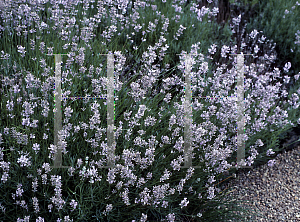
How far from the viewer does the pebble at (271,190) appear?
2.93m

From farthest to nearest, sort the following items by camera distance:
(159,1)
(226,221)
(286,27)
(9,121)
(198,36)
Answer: (286,27) → (159,1) → (198,36) → (226,221) → (9,121)

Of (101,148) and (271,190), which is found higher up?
(101,148)

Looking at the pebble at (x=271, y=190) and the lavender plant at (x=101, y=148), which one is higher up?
the lavender plant at (x=101, y=148)

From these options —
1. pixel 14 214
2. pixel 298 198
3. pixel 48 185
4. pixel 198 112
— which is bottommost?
pixel 298 198

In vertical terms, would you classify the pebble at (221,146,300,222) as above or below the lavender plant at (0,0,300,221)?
below

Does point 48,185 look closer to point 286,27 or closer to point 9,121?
point 9,121

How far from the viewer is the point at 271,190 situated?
3.21 meters

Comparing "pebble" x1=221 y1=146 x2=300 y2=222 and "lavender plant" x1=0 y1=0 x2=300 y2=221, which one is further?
"pebble" x1=221 y1=146 x2=300 y2=222

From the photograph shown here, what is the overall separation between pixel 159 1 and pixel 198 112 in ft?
6.43

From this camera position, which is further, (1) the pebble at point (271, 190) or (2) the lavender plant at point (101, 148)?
(1) the pebble at point (271, 190)

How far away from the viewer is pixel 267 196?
10.3 feet

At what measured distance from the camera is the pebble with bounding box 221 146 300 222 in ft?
9.61

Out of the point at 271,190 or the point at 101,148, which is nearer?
the point at 101,148

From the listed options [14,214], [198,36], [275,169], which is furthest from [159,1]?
[14,214]
